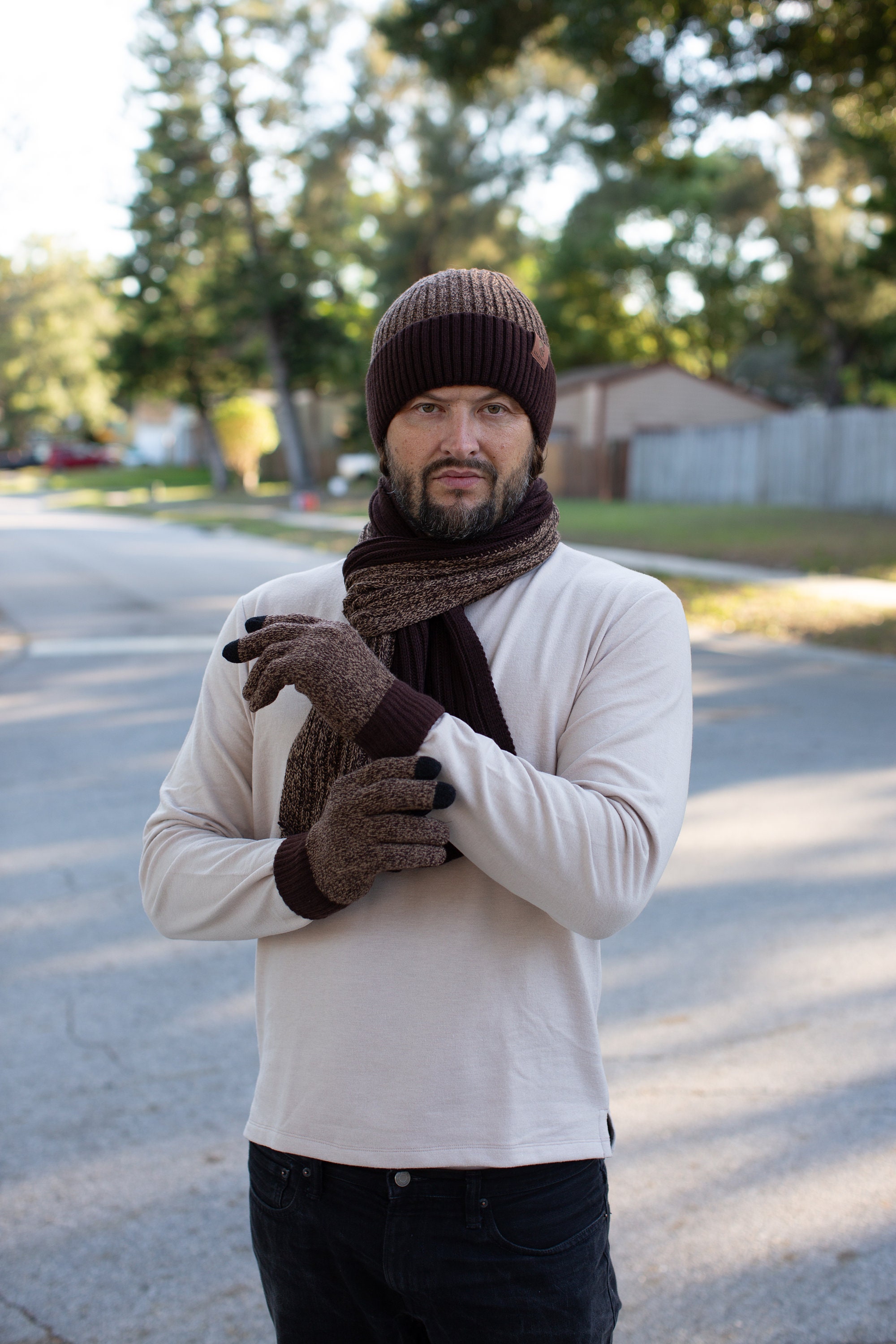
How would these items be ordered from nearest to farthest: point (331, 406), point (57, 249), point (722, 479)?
point (722, 479) → point (57, 249) → point (331, 406)

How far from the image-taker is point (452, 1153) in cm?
160

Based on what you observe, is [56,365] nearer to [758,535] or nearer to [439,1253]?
[758,535]

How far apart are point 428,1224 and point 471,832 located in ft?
1.77

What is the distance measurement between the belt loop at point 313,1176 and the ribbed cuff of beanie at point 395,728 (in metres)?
0.59

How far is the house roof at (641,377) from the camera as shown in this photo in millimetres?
38156

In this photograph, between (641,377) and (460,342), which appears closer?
(460,342)

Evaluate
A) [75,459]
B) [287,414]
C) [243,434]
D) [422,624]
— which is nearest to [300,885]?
[422,624]

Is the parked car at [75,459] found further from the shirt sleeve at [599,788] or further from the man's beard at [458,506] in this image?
the shirt sleeve at [599,788]

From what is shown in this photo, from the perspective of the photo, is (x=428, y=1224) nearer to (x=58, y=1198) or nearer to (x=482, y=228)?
(x=58, y=1198)

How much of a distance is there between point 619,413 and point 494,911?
3837cm

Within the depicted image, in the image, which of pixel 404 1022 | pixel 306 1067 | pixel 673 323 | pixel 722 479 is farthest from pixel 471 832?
pixel 673 323

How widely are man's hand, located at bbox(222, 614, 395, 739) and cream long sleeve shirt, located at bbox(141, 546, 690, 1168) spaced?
0.32ft

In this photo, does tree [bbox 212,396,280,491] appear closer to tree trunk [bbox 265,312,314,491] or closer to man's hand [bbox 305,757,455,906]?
tree trunk [bbox 265,312,314,491]

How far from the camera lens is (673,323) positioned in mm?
50344
